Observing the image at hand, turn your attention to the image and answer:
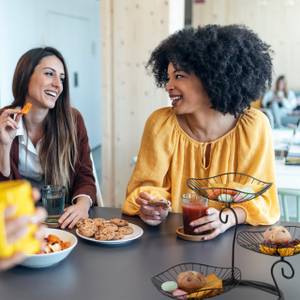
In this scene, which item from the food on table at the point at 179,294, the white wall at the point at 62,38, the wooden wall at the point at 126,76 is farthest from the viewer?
the white wall at the point at 62,38

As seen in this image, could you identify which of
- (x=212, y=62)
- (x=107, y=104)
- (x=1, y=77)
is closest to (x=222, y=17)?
(x=1, y=77)

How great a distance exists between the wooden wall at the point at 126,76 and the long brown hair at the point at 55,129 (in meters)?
1.08

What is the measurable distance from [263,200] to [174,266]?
544 mm

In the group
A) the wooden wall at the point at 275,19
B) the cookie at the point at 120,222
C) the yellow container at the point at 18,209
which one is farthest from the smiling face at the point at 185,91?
the wooden wall at the point at 275,19

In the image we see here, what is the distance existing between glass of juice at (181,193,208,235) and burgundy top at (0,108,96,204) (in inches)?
20.6

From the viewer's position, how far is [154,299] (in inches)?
39.6

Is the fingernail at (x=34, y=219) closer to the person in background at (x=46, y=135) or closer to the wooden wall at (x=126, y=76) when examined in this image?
the person in background at (x=46, y=135)

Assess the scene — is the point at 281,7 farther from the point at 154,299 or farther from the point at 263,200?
the point at 154,299

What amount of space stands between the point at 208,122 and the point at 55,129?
663mm

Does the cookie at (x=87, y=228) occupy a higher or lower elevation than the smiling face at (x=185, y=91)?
lower

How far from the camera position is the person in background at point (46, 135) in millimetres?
1845

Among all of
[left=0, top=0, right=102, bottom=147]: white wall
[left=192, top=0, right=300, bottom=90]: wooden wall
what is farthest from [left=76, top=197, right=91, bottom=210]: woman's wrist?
[left=192, top=0, right=300, bottom=90]: wooden wall

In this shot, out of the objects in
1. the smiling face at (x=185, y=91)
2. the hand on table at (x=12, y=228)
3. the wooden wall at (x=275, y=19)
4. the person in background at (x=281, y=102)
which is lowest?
the person in background at (x=281, y=102)

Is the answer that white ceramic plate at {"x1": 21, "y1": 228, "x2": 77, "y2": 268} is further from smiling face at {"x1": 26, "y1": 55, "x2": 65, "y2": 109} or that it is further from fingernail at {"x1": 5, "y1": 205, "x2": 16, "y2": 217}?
smiling face at {"x1": 26, "y1": 55, "x2": 65, "y2": 109}
